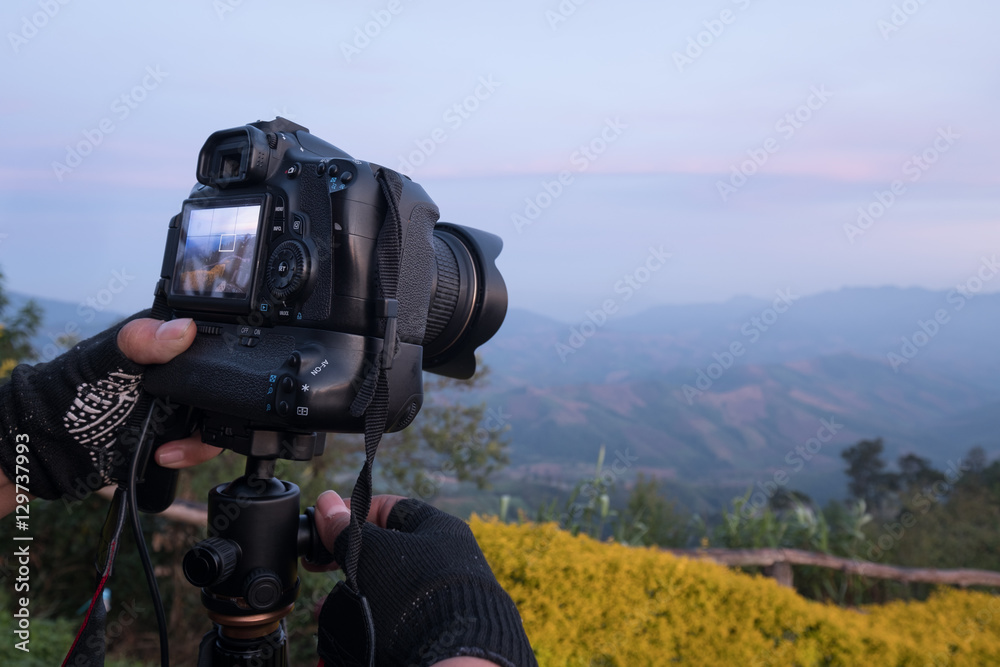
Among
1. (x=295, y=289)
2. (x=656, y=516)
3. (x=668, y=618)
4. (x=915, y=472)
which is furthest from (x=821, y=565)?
(x=915, y=472)

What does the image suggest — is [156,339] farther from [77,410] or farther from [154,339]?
[77,410]

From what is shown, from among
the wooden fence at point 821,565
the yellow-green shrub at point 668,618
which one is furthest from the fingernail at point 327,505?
the wooden fence at point 821,565

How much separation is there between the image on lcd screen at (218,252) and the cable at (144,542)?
0.27 m

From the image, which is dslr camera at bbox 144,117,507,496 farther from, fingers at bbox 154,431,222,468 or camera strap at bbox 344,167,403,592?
fingers at bbox 154,431,222,468

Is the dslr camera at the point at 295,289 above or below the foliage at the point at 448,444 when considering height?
above

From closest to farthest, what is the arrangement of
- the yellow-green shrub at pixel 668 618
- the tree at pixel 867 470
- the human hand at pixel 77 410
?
the human hand at pixel 77 410, the yellow-green shrub at pixel 668 618, the tree at pixel 867 470

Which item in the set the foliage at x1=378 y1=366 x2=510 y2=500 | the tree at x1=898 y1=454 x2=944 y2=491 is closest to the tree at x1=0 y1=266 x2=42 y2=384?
the foliage at x1=378 y1=366 x2=510 y2=500

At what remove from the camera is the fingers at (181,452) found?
135 centimetres

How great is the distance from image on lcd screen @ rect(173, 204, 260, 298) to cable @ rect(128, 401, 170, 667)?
271 mm

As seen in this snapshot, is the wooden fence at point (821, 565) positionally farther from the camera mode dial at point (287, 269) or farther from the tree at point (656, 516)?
the camera mode dial at point (287, 269)

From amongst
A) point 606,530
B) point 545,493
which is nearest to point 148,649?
point 545,493

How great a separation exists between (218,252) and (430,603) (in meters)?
0.72

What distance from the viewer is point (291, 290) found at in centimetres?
110

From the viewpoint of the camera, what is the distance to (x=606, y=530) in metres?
4.74
